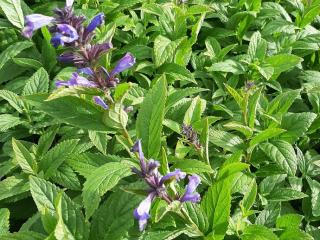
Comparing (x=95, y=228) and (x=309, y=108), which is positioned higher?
(x=95, y=228)

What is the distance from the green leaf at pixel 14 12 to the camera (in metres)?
3.78

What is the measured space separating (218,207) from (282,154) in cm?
83

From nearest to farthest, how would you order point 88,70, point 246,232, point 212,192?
point 88,70
point 212,192
point 246,232

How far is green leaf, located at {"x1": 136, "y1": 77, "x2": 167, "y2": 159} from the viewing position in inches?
84.0

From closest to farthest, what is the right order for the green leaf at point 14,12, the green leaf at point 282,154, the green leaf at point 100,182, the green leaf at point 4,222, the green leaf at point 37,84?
1. the green leaf at point 100,182
2. the green leaf at point 4,222
3. the green leaf at point 282,154
4. the green leaf at point 37,84
5. the green leaf at point 14,12

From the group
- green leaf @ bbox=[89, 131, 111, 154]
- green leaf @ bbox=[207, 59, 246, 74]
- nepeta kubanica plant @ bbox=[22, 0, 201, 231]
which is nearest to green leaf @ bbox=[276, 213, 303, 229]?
nepeta kubanica plant @ bbox=[22, 0, 201, 231]

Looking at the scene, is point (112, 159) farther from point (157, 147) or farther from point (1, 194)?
point (1, 194)

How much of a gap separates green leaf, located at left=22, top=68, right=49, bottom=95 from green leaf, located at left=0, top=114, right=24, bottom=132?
0.19 metres

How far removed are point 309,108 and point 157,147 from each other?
207 cm

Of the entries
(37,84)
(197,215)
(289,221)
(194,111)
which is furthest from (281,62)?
(37,84)

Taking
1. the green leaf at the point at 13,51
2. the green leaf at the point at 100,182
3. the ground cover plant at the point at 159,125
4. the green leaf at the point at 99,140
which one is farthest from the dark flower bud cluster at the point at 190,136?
the green leaf at the point at 13,51

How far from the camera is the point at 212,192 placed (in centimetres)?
238

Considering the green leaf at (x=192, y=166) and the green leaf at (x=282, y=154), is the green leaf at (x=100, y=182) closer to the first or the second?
the green leaf at (x=192, y=166)

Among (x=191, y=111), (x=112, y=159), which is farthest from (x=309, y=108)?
(x=112, y=159)
